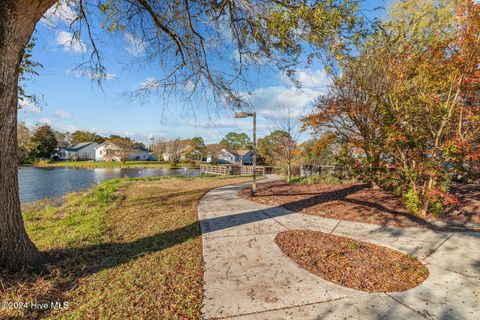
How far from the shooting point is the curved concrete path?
227cm

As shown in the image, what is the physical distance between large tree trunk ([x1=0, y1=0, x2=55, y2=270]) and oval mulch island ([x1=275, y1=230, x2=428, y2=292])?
12.0 ft

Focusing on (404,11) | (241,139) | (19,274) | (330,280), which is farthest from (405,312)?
(241,139)

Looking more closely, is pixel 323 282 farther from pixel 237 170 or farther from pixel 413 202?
pixel 237 170

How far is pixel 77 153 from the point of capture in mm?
59500

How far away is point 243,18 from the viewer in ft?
14.3

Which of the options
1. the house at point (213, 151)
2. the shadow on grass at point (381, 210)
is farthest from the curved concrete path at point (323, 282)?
the house at point (213, 151)

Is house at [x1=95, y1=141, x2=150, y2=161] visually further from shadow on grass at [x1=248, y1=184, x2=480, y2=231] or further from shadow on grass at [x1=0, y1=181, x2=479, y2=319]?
shadow on grass at [x1=0, y1=181, x2=479, y2=319]

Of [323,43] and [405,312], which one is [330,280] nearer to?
[405,312]

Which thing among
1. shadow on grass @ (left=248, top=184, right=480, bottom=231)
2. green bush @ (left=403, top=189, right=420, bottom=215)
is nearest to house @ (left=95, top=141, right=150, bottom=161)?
shadow on grass @ (left=248, top=184, right=480, bottom=231)

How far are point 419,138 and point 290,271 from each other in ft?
15.0

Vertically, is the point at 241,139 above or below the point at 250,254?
above

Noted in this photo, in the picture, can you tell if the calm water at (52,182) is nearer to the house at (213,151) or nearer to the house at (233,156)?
the house at (213,151)

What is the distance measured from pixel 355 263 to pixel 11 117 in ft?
15.8

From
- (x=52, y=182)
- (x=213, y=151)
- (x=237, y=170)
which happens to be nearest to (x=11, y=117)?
(x=52, y=182)
